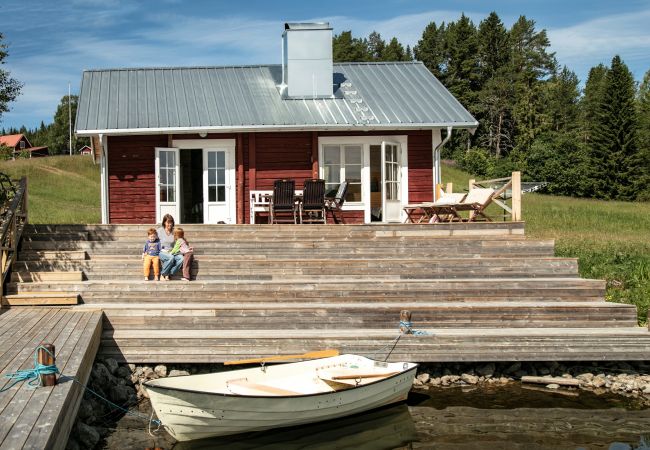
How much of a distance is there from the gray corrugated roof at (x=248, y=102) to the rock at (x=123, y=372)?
752 cm

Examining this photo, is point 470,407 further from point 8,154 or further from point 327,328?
point 8,154

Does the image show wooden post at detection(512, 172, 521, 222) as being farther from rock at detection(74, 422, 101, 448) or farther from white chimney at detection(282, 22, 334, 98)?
rock at detection(74, 422, 101, 448)

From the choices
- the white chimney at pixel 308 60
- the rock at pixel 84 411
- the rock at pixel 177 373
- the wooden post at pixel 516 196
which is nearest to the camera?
the rock at pixel 84 411

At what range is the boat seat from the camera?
7574 millimetres

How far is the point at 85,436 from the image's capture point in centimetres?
683

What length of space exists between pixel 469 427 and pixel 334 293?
3.22 metres

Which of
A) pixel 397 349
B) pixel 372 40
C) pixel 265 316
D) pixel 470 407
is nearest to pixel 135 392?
pixel 265 316

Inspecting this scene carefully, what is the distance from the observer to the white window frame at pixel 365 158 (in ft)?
52.1

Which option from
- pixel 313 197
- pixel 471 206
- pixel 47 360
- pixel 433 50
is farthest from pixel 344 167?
pixel 433 50

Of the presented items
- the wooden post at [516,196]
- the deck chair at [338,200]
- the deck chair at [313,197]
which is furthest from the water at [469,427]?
the deck chair at [338,200]

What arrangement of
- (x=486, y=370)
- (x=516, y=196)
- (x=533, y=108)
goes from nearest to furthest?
(x=486, y=370) < (x=516, y=196) < (x=533, y=108)

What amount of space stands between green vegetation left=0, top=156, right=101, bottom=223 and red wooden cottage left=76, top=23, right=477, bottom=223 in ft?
20.3

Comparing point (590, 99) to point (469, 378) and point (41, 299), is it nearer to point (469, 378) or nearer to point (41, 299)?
point (469, 378)

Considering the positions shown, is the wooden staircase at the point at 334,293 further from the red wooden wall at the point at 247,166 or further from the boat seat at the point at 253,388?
the red wooden wall at the point at 247,166
